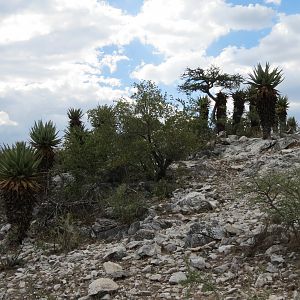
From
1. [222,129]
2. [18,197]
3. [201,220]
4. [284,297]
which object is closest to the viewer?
[284,297]

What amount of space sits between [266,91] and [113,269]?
14035 mm

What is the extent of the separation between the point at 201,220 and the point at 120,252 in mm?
2471

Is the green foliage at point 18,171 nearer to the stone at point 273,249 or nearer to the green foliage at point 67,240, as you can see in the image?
the green foliage at point 67,240

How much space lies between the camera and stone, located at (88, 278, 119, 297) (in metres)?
6.72

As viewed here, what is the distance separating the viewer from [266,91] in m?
19.6

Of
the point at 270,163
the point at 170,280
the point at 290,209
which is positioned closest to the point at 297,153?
the point at 270,163

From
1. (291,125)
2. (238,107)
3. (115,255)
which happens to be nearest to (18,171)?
(115,255)

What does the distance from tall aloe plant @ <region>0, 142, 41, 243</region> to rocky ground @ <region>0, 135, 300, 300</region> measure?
64 cm

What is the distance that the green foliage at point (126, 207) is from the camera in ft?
37.3

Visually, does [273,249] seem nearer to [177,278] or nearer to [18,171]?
[177,278]

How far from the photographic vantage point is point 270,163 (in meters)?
14.9

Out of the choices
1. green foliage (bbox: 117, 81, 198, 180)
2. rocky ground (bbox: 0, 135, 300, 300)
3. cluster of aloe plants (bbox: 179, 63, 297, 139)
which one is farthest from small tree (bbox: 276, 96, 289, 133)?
rocky ground (bbox: 0, 135, 300, 300)

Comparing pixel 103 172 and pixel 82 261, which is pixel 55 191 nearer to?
pixel 103 172

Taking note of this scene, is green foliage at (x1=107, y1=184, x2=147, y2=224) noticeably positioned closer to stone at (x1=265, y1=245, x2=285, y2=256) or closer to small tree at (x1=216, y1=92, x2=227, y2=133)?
stone at (x1=265, y1=245, x2=285, y2=256)
